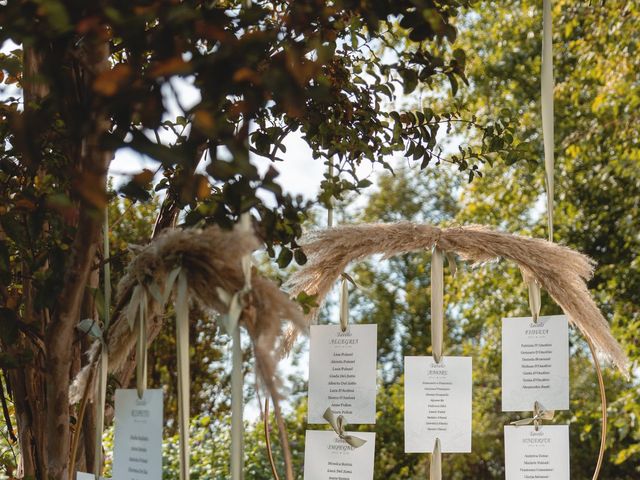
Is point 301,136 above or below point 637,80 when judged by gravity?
below

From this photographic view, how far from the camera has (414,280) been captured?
11320 millimetres

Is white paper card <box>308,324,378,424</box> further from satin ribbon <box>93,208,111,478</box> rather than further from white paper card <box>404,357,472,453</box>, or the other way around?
satin ribbon <box>93,208,111,478</box>

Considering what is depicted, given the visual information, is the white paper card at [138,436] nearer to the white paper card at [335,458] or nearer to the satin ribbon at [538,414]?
the white paper card at [335,458]

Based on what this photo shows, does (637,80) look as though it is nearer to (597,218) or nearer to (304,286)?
(597,218)

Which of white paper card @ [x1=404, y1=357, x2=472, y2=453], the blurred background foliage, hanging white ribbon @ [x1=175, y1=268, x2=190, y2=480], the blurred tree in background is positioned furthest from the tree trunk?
the blurred background foliage

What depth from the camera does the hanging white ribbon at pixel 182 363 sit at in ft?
3.30

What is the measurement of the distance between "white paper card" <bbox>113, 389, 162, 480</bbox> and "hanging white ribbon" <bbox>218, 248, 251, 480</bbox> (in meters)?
0.13

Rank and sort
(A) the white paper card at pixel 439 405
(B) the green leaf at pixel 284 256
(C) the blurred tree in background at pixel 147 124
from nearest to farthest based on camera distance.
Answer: (C) the blurred tree in background at pixel 147 124
(B) the green leaf at pixel 284 256
(A) the white paper card at pixel 439 405

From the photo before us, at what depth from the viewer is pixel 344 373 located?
150 centimetres

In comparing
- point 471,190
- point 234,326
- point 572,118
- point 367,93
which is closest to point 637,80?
point 572,118

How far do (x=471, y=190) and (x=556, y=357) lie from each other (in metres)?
5.28

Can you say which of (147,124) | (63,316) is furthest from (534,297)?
(147,124)

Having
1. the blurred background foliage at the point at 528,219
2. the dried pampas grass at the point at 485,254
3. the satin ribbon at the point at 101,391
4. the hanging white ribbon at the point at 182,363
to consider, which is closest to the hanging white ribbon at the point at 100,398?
the satin ribbon at the point at 101,391

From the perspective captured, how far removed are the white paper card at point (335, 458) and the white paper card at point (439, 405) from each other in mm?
96
